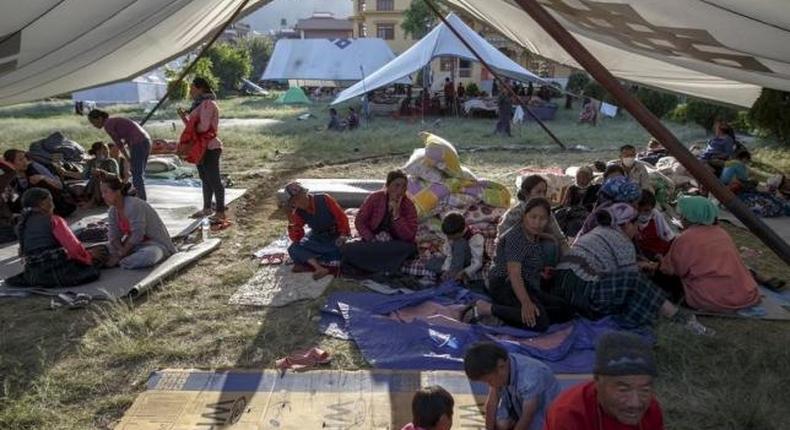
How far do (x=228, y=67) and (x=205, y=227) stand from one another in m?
32.0

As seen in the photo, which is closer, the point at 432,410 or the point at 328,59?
the point at 432,410

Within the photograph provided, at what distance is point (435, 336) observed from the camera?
13.8 ft

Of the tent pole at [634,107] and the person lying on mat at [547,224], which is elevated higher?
the tent pole at [634,107]

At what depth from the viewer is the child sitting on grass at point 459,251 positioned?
202 inches

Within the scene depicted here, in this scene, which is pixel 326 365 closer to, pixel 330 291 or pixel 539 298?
pixel 330 291

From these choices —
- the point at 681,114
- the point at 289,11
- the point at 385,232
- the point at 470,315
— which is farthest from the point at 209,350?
the point at 289,11

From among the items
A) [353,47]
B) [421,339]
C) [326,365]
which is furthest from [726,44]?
[353,47]

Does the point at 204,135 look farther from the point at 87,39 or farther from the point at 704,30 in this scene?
the point at 704,30

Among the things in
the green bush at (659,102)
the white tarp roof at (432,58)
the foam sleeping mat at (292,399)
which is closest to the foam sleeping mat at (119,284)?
the foam sleeping mat at (292,399)

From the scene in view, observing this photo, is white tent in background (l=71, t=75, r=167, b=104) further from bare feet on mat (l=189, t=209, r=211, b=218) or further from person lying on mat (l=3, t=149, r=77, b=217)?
bare feet on mat (l=189, t=209, r=211, b=218)

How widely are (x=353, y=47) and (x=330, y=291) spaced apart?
73.1ft

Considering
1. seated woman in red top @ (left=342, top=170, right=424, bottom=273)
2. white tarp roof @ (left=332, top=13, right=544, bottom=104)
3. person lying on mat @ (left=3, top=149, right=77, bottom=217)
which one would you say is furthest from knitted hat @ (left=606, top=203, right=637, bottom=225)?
white tarp roof @ (left=332, top=13, right=544, bottom=104)

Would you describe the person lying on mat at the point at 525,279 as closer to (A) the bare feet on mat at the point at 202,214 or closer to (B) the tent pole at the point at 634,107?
(B) the tent pole at the point at 634,107

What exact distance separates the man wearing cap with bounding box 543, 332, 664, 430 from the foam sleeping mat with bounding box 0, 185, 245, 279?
541 cm
